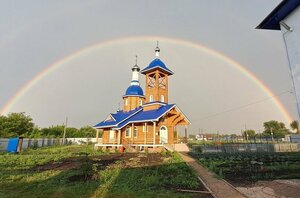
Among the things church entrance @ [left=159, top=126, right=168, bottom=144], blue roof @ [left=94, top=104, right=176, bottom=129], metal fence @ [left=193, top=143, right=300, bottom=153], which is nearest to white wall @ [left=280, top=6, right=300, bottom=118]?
blue roof @ [left=94, top=104, right=176, bottom=129]

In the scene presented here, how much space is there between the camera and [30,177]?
31.6 feet

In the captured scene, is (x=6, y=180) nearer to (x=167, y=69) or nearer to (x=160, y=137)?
(x=160, y=137)

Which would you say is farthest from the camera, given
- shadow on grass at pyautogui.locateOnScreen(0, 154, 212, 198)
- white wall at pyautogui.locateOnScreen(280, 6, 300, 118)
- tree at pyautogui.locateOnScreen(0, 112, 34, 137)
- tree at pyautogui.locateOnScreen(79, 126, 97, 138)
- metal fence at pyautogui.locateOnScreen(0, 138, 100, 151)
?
tree at pyautogui.locateOnScreen(79, 126, 97, 138)

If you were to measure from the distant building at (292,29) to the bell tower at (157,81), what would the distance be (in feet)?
69.9

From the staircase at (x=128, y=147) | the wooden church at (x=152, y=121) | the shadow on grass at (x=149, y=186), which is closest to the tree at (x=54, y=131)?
the wooden church at (x=152, y=121)

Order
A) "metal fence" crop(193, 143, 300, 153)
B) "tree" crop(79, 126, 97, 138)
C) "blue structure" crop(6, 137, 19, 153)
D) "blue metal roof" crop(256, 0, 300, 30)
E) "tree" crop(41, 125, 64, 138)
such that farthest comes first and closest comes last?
"tree" crop(79, 126, 97, 138) → "tree" crop(41, 125, 64, 138) → "metal fence" crop(193, 143, 300, 153) → "blue structure" crop(6, 137, 19, 153) → "blue metal roof" crop(256, 0, 300, 30)

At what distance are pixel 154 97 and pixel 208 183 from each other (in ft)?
62.3

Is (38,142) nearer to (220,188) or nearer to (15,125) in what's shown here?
(15,125)

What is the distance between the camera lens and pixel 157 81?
27406mm

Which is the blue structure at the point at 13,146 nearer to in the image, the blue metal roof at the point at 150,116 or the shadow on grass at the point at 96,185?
the blue metal roof at the point at 150,116

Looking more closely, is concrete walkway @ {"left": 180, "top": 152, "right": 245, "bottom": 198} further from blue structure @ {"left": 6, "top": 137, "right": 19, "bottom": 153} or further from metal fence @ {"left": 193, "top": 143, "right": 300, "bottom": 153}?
blue structure @ {"left": 6, "top": 137, "right": 19, "bottom": 153}

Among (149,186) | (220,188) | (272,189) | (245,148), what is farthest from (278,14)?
(245,148)

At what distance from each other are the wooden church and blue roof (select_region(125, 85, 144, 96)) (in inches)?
213

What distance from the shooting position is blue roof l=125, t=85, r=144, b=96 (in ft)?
113
